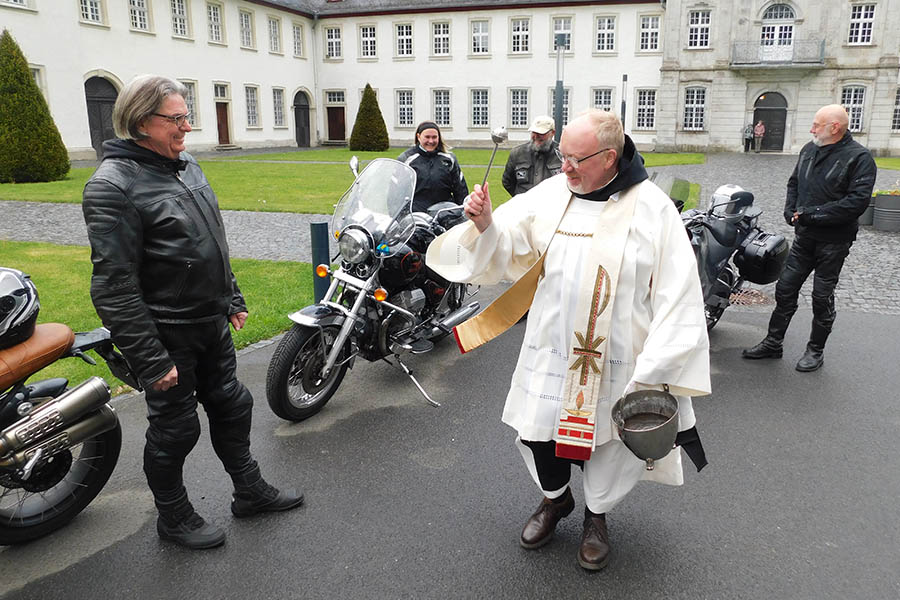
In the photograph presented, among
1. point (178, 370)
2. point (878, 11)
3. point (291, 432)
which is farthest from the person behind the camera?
point (878, 11)

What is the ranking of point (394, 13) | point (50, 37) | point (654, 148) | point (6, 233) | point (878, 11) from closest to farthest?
point (6, 233) → point (50, 37) → point (878, 11) → point (654, 148) → point (394, 13)

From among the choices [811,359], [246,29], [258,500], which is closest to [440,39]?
[246,29]

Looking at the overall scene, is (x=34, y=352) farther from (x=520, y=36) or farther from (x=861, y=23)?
(x=861, y=23)

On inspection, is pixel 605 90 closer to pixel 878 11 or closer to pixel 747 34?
pixel 747 34

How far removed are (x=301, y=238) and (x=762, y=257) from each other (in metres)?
7.43

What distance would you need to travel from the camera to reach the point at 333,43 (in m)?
46.3

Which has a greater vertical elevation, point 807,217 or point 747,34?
point 747,34

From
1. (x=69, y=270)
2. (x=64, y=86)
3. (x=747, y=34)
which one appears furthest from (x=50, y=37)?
(x=747, y=34)

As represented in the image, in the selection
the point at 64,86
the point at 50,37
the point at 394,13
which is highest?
the point at 394,13

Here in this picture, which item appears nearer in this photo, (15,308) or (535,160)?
(15,308)

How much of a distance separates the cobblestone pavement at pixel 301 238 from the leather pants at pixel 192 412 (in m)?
5.59

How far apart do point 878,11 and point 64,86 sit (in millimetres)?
38210

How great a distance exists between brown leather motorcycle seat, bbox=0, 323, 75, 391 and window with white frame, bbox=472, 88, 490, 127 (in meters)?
42.7

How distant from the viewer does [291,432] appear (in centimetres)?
460
